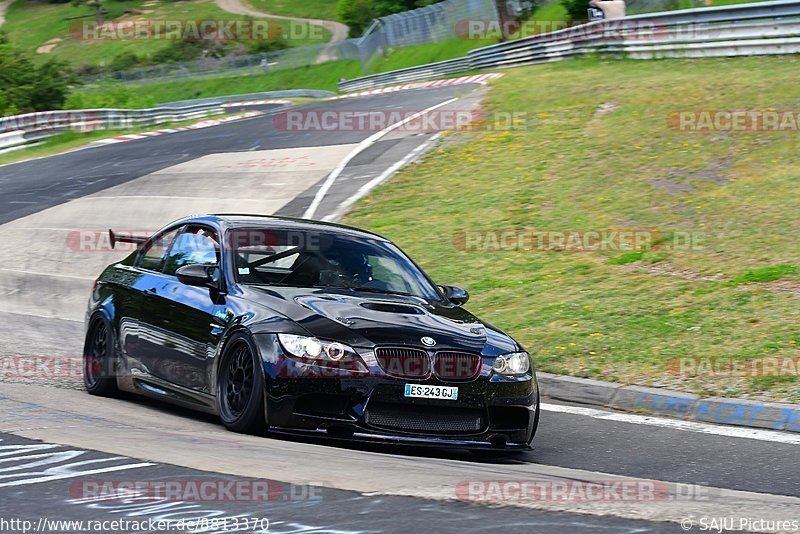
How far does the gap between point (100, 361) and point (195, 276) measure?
1.75 m

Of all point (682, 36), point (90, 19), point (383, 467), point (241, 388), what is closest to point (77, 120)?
point (682, 36)

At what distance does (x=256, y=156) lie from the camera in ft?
81.7

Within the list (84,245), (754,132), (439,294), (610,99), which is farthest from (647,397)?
(610,99)

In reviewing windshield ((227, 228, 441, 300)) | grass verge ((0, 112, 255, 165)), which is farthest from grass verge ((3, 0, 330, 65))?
windshield ((227, 228, 441, 300))

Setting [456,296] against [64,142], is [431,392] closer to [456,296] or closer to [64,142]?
[456,296]

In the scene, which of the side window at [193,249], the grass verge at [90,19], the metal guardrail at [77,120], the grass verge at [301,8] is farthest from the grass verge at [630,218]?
the grass verge at [301,8]

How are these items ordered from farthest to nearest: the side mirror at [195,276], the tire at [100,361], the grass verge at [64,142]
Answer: the grass verge at [64,142] → the tire at [100,361] → the side mirror at [195,276]

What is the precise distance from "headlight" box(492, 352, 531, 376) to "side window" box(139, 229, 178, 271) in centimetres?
295

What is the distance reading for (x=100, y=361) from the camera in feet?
30.8

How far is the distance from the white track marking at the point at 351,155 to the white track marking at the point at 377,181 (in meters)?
0.39

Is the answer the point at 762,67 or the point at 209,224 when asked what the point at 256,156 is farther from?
the point at 209,224

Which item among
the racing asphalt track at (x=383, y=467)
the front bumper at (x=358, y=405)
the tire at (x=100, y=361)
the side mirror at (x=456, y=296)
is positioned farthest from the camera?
the tire at (x=100, y=361)

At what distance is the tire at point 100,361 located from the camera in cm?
921

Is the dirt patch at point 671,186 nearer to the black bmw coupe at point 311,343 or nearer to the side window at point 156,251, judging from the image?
the black bmw coupe at point 311,343
